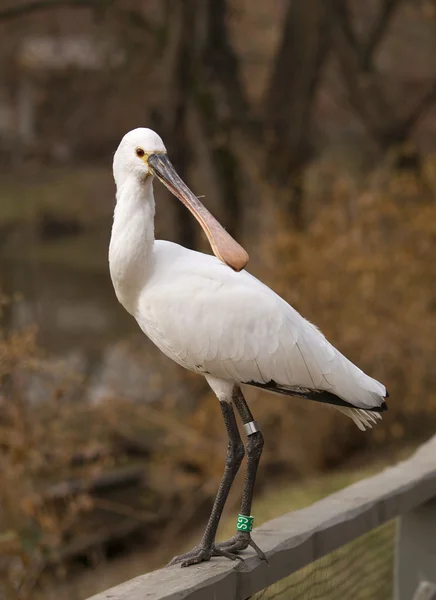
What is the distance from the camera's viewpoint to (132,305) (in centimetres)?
270

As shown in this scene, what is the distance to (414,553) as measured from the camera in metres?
3.34

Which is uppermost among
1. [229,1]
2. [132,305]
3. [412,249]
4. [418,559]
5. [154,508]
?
[229,1]

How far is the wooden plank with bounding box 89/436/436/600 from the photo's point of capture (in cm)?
222

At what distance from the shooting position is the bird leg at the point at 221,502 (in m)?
2.57

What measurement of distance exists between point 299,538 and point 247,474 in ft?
0.65

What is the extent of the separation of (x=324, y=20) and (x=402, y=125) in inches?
45.3

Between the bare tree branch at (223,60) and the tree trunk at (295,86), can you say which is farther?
the tree trunk at (295,86)

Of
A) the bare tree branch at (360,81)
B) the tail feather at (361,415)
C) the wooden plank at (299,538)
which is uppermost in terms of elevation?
the bare tree branch at (360,81)

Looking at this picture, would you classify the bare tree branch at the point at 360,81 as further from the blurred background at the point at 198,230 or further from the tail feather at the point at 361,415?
the tail feather at the point at 361,415

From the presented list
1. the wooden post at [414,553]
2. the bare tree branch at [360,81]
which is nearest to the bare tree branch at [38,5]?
the bare tree branch at [360,81]

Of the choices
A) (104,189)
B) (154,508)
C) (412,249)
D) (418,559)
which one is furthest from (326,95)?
(418,559)

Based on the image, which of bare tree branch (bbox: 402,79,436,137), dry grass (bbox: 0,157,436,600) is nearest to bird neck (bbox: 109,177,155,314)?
dry grass (bbox: 0,157,436,600)

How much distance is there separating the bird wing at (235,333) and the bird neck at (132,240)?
46mm

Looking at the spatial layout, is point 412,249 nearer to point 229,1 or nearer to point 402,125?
point 402,125
